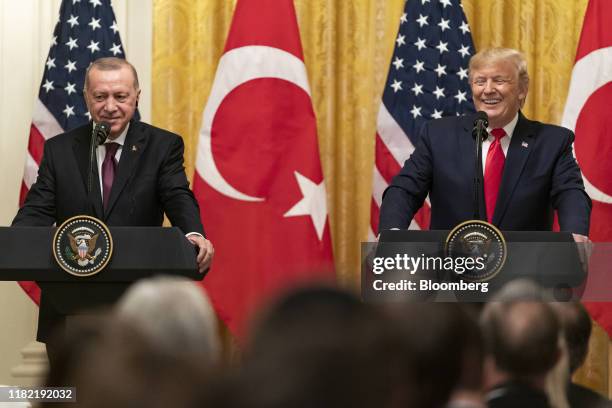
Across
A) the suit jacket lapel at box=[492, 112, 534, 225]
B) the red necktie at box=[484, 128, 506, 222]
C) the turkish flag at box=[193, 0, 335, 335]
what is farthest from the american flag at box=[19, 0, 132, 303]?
the suit jacket lapel at box=[492, 112, 534, 225]

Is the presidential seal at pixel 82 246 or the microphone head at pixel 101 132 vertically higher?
the microphone head at pixel 101 132

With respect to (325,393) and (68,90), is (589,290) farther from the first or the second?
(68,90)

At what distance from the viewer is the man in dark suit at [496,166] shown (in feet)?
16.2

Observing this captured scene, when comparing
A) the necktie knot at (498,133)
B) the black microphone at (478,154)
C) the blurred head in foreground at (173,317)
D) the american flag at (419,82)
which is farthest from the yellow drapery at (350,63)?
the blurred head in foreground at (173,317)

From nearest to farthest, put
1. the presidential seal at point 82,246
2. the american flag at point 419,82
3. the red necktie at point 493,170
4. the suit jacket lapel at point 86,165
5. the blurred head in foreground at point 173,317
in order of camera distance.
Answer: the blurred head in foreground at point 173,317
the presidential seal at point 82,246
the suit jacket lapel at point 86,165
the red necktie at point 493,170
the american flag at point 419,82

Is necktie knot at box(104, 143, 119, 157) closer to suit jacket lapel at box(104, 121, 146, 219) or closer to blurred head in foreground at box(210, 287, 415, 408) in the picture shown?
suit jacket lapel at box(104, 121, 146, 219)

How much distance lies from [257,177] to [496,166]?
197 centimetres

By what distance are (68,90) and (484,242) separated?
137 inches

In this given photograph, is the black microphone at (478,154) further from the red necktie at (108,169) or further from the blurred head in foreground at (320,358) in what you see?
the blurred head in foreground at (320,358)

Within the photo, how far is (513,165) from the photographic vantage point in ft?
16.4

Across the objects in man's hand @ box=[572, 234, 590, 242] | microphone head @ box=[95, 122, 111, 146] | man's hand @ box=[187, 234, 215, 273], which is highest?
microphone head @ box=[95, 122, 111, 146]

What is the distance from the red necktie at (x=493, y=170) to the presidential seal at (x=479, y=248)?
45.0 inches

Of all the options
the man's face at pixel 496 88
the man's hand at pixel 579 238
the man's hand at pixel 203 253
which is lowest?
the man's hand at pixel 203 253

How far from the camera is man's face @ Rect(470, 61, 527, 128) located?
509cm
